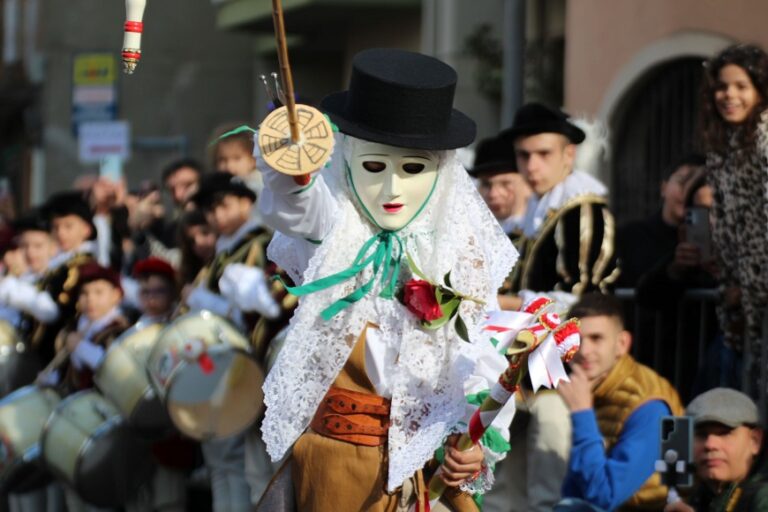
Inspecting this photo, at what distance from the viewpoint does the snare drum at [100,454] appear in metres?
8.92

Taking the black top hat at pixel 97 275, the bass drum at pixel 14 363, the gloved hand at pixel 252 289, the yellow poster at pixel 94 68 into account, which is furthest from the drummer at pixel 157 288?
the yellow poster at pixel 94 68

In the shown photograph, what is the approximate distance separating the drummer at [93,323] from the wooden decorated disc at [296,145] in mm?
4936

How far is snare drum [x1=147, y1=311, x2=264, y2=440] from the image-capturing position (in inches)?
317

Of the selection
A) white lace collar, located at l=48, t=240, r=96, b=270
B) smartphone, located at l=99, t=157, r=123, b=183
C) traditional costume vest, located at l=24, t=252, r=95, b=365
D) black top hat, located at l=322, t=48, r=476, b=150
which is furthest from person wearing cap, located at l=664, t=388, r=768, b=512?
smartphone, located at l=99, t=157, r=123, b=183

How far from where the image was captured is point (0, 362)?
34.9 ft

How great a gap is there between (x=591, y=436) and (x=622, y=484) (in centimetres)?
22

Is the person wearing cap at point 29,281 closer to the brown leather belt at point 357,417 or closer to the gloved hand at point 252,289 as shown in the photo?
the gloved hand at point 252,289

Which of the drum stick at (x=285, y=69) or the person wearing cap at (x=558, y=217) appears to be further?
the person wearing cap at (x=558, y=217)

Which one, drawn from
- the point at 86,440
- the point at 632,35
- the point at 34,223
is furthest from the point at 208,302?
the point at 632,35

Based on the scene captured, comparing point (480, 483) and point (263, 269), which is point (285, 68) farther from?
point (263, 269)

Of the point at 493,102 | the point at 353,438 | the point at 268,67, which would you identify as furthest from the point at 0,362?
the point at 268,67

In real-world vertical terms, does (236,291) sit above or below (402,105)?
below

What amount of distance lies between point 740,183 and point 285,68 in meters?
2.76

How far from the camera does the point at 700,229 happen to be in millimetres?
7293
